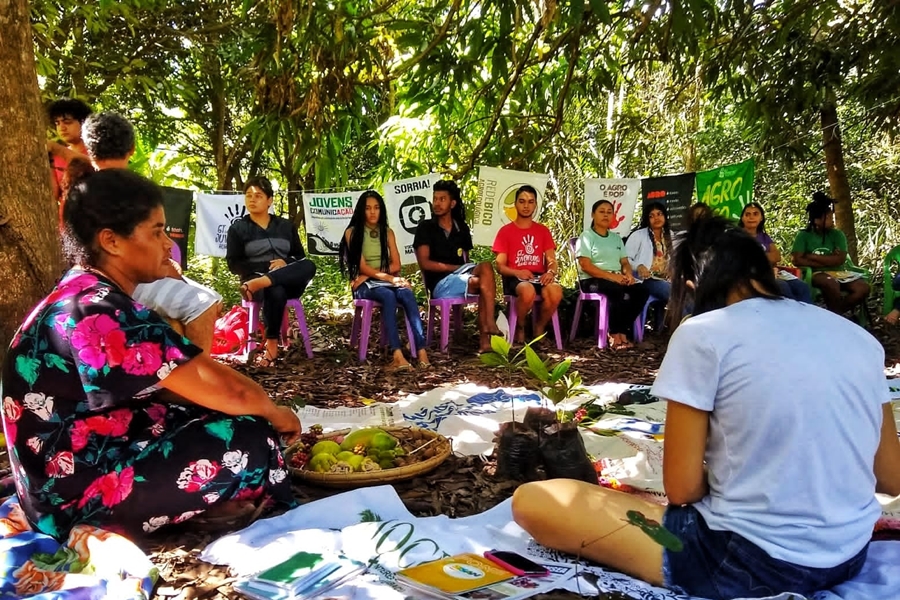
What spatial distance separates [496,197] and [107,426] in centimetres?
498

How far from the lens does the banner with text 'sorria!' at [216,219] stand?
654cm

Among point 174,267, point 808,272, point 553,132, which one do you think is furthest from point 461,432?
point 808,272

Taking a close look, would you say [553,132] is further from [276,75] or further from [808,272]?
[808,272]

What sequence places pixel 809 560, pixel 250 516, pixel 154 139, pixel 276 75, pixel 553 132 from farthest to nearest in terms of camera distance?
1. pixel 154 139
2. pixel 276 75
3. pixel 553 132
4. pixel 250 516
5. pixel 809 560

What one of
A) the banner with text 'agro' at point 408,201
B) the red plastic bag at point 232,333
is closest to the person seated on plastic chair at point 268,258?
the red plastic bag at point 232,333

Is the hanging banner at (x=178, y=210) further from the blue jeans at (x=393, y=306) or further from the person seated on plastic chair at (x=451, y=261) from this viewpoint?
the person seated on plastic chair at (x=451, y=261)

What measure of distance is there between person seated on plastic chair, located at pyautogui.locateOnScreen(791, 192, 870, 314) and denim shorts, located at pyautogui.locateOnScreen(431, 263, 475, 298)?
3.22 meters

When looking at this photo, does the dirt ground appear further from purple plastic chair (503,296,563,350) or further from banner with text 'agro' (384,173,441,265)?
banner with text 'agro' (384,173,441,265)

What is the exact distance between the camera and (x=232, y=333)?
519cm

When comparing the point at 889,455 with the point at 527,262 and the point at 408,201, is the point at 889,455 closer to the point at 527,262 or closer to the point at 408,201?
the point at 527,262

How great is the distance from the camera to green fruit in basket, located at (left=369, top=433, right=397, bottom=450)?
2619 millimetres

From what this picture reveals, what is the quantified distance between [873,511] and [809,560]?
200 millimetres

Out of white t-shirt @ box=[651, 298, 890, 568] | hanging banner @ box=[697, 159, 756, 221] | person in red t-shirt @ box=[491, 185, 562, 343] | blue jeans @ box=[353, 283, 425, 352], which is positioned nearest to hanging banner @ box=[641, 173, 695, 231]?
hanging banner @ box=[697, 159, 756, 221]

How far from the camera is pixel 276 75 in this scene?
211 inches
